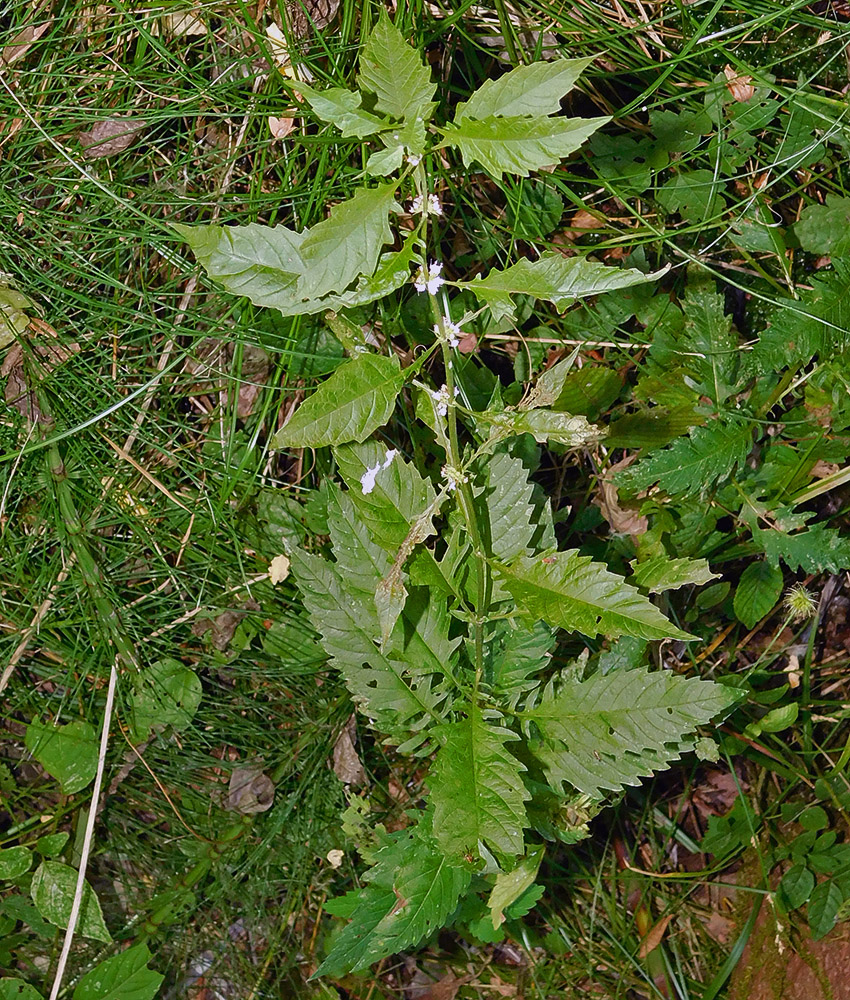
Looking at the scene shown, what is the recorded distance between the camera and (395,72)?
123 centimetres

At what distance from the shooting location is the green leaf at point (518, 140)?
3.69ft

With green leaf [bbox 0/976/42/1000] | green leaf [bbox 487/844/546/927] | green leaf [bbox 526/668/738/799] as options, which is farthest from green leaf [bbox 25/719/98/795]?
green leaf [bbox 526/668/738/799]

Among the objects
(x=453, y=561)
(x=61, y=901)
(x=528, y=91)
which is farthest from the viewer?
(x=61, y=901)

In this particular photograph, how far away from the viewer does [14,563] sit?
6.52 feet

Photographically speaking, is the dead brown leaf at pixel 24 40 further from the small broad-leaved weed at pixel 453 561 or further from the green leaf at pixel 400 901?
the green leaf at pixel 400 901

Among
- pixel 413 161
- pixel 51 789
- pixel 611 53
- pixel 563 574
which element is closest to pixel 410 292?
pixel 413 161

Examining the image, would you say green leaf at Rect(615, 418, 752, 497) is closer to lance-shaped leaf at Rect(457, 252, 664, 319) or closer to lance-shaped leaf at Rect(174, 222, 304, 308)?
lance-shaped leaf at Rect(457, 252, 664, 319)

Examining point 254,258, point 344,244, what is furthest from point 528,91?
point 254,258

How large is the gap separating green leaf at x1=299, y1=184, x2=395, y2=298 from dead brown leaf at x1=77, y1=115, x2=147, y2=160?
2.99 feet

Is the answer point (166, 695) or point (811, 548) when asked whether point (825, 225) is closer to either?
point (811, 548)

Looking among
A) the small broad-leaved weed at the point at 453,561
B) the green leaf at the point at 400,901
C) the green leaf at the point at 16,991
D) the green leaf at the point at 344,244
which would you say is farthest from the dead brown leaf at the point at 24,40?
the green leaf at the point at 16,991

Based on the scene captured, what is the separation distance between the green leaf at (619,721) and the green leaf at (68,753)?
114cm

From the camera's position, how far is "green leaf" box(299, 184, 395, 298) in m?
1.14

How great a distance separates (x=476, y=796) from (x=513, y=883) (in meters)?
0.42
